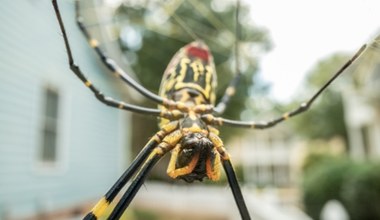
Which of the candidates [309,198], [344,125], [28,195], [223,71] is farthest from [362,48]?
[344,125]

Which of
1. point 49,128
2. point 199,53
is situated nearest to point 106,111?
point 49,128

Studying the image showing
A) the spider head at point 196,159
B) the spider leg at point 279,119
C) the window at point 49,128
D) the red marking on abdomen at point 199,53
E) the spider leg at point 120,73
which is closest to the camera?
the spider head at point 196,159

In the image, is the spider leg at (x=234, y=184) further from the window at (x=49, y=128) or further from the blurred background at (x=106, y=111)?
the window at (x=49, y=128)

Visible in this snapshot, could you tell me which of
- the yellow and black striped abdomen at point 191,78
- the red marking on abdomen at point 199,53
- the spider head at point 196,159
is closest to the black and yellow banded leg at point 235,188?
the spider head at point 196,159

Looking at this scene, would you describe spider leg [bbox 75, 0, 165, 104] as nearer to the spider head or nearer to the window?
the spider head

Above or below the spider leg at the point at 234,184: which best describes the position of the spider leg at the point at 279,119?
above

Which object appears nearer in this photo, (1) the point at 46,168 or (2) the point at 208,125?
(2) the point at 208,125

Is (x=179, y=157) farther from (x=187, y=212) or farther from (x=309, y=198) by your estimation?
(x=187, y=212)
